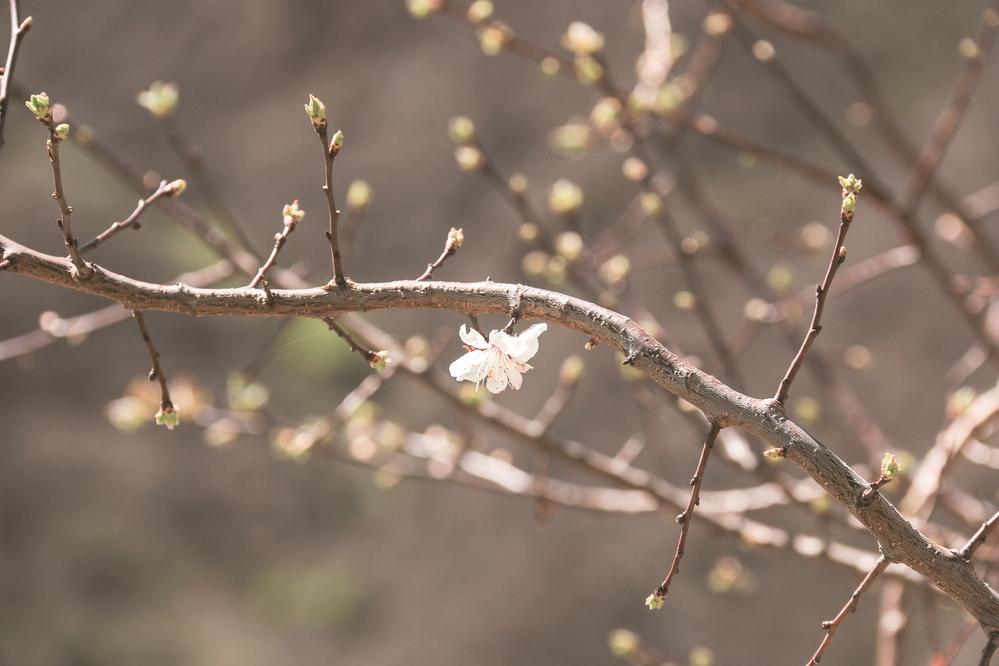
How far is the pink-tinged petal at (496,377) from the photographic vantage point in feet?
2.79

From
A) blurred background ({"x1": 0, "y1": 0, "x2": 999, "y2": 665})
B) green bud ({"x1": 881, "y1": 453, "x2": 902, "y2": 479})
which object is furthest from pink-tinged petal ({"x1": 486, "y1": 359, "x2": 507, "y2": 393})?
blurred background ({"x1": 0, "y1": 0, "x2": 999, "y2": 665})

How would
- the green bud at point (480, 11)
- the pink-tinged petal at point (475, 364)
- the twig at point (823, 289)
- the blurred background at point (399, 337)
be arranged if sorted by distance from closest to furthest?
the twig at point (823, 289) → the pink-tinged petal at point (475, 364) → the green bud at point (480, 11) → the blurred background at point (399, 337)

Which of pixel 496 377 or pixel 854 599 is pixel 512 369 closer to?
pixel 496 377

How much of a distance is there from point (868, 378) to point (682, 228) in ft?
2.54

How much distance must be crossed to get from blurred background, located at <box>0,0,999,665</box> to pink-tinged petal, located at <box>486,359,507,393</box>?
6.77 ft

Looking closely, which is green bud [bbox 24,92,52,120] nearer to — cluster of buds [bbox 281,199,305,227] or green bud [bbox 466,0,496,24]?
cluster of buds [bbox 281,199,305,227]

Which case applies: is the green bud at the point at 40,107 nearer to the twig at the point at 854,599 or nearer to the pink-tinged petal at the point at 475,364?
the pink-tinged petal at the point at 475,364

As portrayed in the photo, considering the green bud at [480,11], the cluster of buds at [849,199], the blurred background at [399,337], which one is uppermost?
the blurred background at [399,337]

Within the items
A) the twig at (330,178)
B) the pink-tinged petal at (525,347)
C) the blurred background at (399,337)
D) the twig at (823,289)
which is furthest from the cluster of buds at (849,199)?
the blurred background at (399,337)

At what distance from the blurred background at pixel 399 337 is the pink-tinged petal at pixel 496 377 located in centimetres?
206

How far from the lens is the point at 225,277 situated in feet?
4.71

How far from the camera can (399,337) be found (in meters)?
3.44

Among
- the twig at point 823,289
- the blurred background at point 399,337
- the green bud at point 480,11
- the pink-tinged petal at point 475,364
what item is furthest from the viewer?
the blurred background at point 399,337

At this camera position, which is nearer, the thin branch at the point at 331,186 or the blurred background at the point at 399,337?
the thin branch at the point at 331,186
